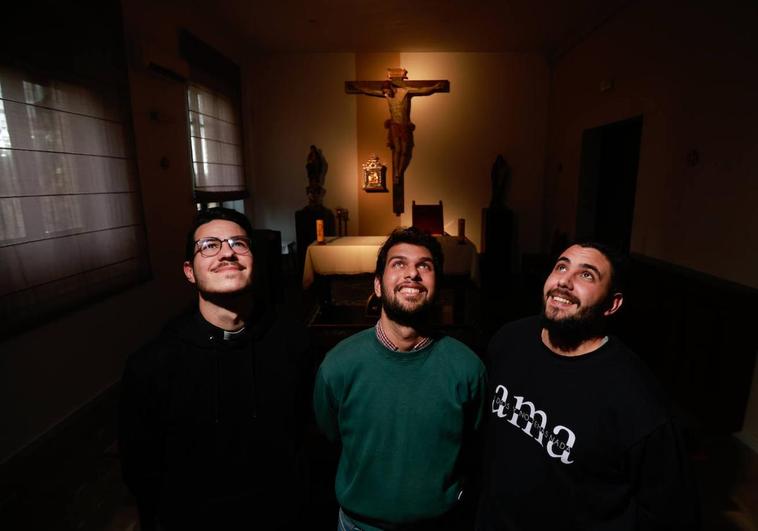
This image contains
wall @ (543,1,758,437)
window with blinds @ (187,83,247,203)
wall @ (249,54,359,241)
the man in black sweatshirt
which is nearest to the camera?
the man in black sweatshirt

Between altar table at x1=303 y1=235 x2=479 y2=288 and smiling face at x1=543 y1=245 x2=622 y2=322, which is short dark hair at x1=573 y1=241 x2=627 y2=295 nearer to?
smiling face at x1=543 y1=245 x2=622 y2=322

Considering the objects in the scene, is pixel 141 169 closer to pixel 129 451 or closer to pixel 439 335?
pixel 129 451

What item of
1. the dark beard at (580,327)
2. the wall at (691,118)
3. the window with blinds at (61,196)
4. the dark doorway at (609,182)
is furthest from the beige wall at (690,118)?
the window with blinds at (61,196)

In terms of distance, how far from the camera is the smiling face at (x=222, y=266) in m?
1.19

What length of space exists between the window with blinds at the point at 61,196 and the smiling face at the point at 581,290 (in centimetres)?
280

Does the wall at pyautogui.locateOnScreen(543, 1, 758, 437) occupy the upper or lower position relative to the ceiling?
lower

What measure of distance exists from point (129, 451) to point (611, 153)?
219 inches

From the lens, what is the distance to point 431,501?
112 cm

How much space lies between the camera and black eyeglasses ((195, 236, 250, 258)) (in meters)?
1.24

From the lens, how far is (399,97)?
6043 millimetres

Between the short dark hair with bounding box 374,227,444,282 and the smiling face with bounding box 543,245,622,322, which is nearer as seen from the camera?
the smiling face with bounding box 543,245,622,322

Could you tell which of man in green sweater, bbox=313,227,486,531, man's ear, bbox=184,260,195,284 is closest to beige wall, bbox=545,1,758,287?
man in green sweater, bbox=313,227,486,531

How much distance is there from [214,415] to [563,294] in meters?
1.07

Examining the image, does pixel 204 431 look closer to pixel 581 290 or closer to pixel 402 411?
pixel 402 411
